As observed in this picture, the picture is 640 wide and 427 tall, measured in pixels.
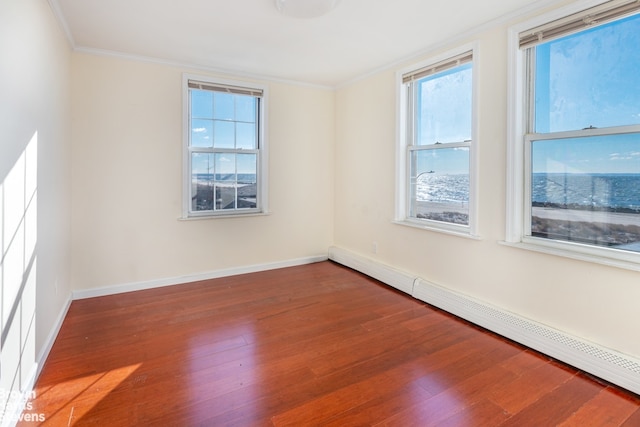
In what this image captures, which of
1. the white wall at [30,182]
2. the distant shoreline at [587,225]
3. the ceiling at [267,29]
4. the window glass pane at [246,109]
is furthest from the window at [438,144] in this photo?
the white wall at [30,182]

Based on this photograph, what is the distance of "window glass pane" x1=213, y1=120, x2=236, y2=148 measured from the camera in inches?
163

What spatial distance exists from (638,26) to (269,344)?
3262 millimetres

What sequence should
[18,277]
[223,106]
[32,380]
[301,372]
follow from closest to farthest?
[18,277] → [32,380] → [301,372] → [223,106]

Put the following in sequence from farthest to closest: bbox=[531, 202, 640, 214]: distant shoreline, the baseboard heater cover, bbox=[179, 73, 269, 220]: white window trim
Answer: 1. bbox=[179, 73, 269, 220]: white window trim
2. bbox=[531, 202, 640, 214]: distant shoreline
3. the baseboard heater cover

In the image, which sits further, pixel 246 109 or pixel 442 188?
pixel 246 109

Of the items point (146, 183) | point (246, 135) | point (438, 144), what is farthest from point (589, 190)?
point (146, 183)

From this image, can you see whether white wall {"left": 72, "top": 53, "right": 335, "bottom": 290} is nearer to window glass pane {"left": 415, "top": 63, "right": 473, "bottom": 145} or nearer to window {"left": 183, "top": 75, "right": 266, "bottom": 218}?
window {"left": 183, "top": 75, "right": 266, "bottom": 218}

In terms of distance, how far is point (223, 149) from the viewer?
165 inches

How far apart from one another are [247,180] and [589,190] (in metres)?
3.50

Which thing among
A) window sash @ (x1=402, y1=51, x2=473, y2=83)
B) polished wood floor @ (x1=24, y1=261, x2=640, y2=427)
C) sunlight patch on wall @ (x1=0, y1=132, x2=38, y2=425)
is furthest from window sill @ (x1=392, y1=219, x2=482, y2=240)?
sunlight patch on wall @ (x1=0, y1=132, x2=38, y2=425)

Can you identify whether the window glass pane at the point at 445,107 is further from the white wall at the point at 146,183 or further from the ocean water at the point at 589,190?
the white wall at the point at 146,183

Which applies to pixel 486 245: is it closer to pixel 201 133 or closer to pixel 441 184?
pixel 441 184

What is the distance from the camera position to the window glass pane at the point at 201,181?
4.06 m

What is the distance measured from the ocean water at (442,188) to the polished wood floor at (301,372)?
1103mm
